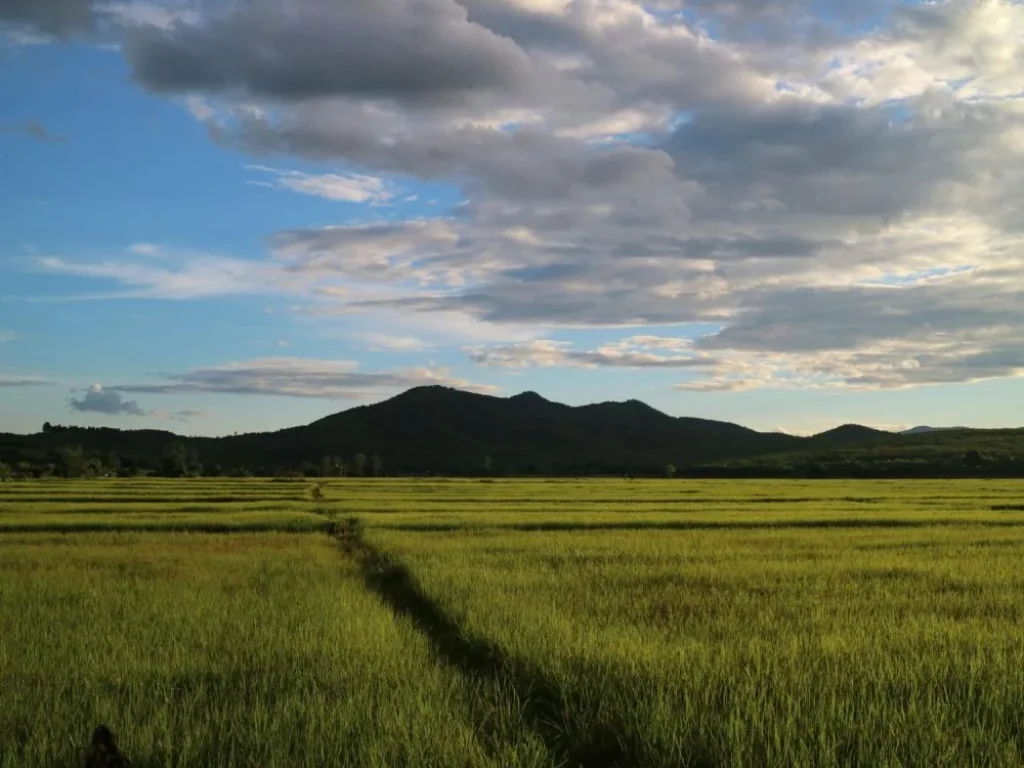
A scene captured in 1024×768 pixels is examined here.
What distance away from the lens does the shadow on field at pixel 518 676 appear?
6.04m

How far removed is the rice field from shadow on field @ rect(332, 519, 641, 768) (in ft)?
0.09

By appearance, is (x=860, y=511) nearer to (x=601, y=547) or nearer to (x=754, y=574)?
(x=601, y=547)

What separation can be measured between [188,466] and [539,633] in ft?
349

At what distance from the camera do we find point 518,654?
820 cm

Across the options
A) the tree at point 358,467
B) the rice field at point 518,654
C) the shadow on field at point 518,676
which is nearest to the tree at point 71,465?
the tree at point 358,467

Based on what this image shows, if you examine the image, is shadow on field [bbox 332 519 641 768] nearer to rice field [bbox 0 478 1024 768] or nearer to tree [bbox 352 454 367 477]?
rice field [bbox 0 478 1024 768]

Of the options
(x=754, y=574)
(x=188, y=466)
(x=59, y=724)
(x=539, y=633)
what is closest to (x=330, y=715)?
(x=59, y=724)

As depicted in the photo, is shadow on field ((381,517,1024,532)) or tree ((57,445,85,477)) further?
tree ((57,445,85,477))

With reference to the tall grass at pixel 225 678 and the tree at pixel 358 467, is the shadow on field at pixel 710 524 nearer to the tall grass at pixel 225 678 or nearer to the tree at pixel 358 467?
the tall grass at pixel 225 678

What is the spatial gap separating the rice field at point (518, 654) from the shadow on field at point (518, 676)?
0.03 metres

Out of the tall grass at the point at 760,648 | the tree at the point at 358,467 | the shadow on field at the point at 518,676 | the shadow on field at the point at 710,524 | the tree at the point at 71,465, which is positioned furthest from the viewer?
the tree at the point at 358,467

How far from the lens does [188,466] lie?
107062 millimetres

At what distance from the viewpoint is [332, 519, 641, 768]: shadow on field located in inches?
238

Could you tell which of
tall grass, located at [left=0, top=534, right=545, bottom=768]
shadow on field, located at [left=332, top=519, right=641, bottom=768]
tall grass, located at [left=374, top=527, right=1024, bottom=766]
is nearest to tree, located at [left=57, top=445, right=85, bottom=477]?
tall grass, located at [left=0, top=534, right=545, bottom=768]
